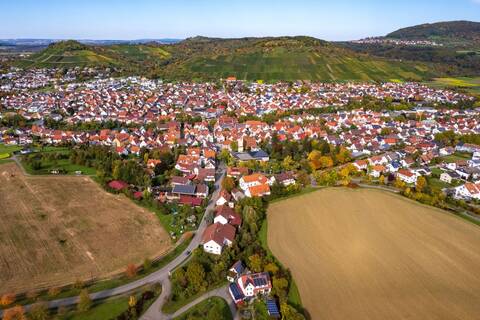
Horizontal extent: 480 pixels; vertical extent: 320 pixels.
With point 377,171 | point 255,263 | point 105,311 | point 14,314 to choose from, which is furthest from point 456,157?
point 14,314

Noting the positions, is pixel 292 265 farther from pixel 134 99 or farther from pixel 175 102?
pixel 134 99

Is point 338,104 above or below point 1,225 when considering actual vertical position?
above

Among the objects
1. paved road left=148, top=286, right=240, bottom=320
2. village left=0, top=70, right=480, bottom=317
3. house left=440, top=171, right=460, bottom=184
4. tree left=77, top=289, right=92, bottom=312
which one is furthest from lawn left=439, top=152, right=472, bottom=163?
tree left=77, top=289, right=92, bottom=312

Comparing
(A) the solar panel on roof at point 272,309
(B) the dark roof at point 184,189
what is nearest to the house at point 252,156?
(B) the dark roof at point 184,189

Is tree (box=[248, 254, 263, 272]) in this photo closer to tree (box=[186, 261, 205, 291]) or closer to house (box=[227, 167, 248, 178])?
tree (box=[186, 261, 205, 291])

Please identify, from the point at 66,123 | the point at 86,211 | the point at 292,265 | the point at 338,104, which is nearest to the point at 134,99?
the point at 66,123
